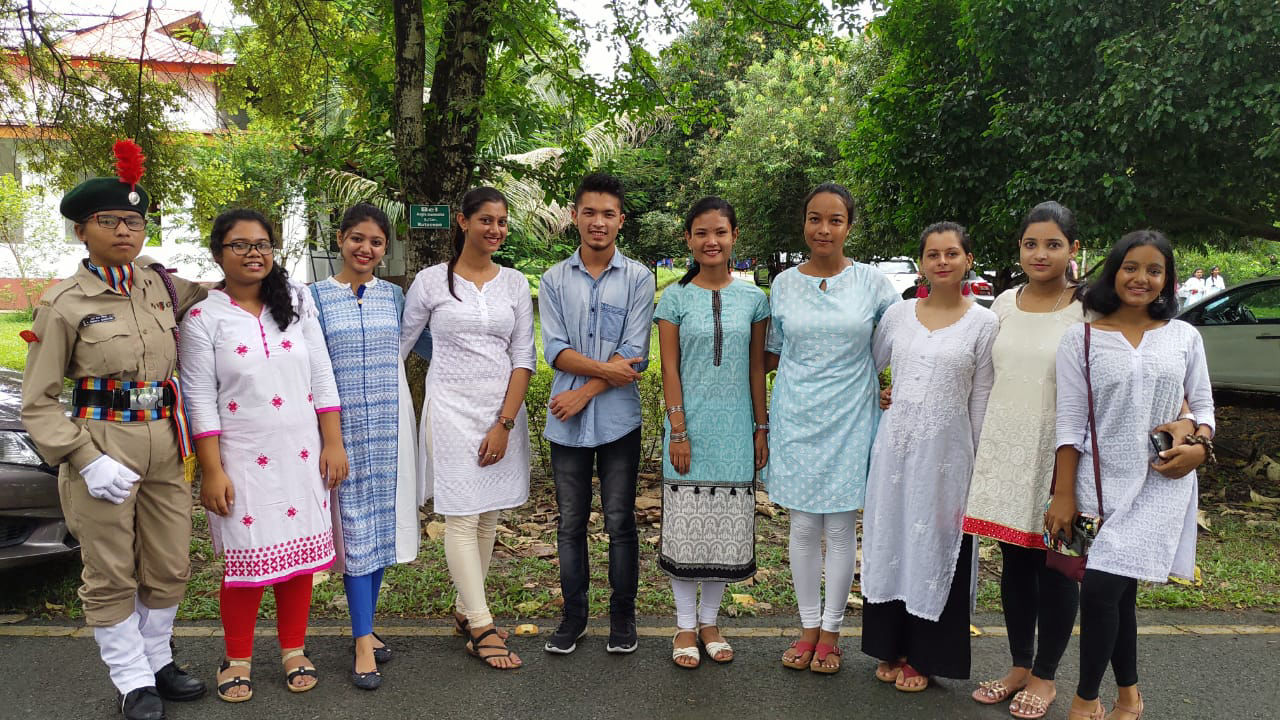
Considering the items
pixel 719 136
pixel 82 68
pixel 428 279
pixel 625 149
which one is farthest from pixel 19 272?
pixel 428 279

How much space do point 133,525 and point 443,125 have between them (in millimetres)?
3320

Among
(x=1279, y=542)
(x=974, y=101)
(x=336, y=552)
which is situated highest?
(x=974, y=101)

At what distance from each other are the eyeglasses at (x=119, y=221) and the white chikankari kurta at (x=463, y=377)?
1.02 m

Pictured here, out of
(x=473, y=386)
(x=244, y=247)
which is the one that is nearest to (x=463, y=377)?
(x=473, y=386)

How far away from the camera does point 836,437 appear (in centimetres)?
347

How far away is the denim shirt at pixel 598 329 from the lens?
3697 millimetres

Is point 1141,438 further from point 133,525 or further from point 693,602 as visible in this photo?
point 133,525

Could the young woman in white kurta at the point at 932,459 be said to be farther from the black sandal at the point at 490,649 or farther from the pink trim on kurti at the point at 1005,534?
the black sandal at the point at 490,649

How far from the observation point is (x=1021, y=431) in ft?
10.5

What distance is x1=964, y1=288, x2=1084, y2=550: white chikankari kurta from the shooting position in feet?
10.3

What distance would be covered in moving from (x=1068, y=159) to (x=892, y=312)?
12.4 feet

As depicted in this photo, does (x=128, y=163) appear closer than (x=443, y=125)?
Yes

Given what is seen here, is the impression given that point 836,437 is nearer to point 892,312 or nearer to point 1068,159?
point 892,312

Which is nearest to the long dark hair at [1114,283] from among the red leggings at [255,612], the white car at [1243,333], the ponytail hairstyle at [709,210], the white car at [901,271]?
the ponytail hairstyle at [709,210]
